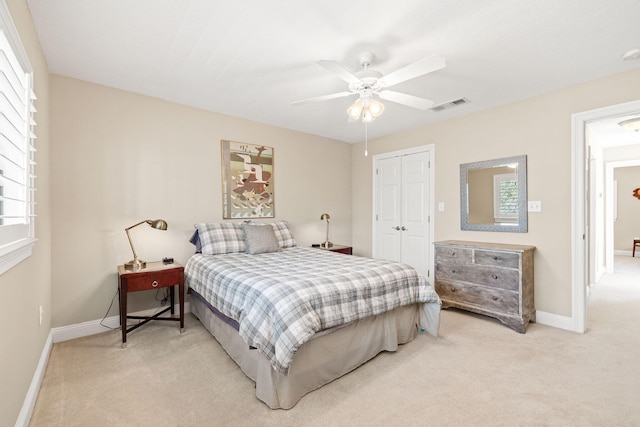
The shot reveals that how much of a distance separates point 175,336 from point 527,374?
2923 millimetres

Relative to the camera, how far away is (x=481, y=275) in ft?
10.4

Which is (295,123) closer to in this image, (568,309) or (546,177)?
(546,177)

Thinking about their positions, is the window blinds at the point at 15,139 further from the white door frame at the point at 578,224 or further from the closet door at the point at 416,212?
the white door frame at the point at 578,224

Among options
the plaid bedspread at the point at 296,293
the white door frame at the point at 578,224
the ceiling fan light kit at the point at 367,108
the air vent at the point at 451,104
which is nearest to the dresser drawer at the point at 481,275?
the white door frame at the point at 578,224

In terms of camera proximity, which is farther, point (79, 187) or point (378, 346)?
point (79, 187)

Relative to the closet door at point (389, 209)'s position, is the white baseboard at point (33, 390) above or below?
below

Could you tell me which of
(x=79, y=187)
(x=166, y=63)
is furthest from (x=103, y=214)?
(x=166, y=63)

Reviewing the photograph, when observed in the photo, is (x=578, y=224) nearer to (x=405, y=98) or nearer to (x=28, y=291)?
(x=405, y=98)

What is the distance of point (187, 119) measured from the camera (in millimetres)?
3473

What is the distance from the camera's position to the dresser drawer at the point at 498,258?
9.64 feet

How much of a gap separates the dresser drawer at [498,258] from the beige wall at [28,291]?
11.9 ft

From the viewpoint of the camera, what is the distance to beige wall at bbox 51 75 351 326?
9.06ft

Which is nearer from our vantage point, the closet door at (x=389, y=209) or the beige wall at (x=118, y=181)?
the beige wall at (x=118, y=181)

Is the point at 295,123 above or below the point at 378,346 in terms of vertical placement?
above
